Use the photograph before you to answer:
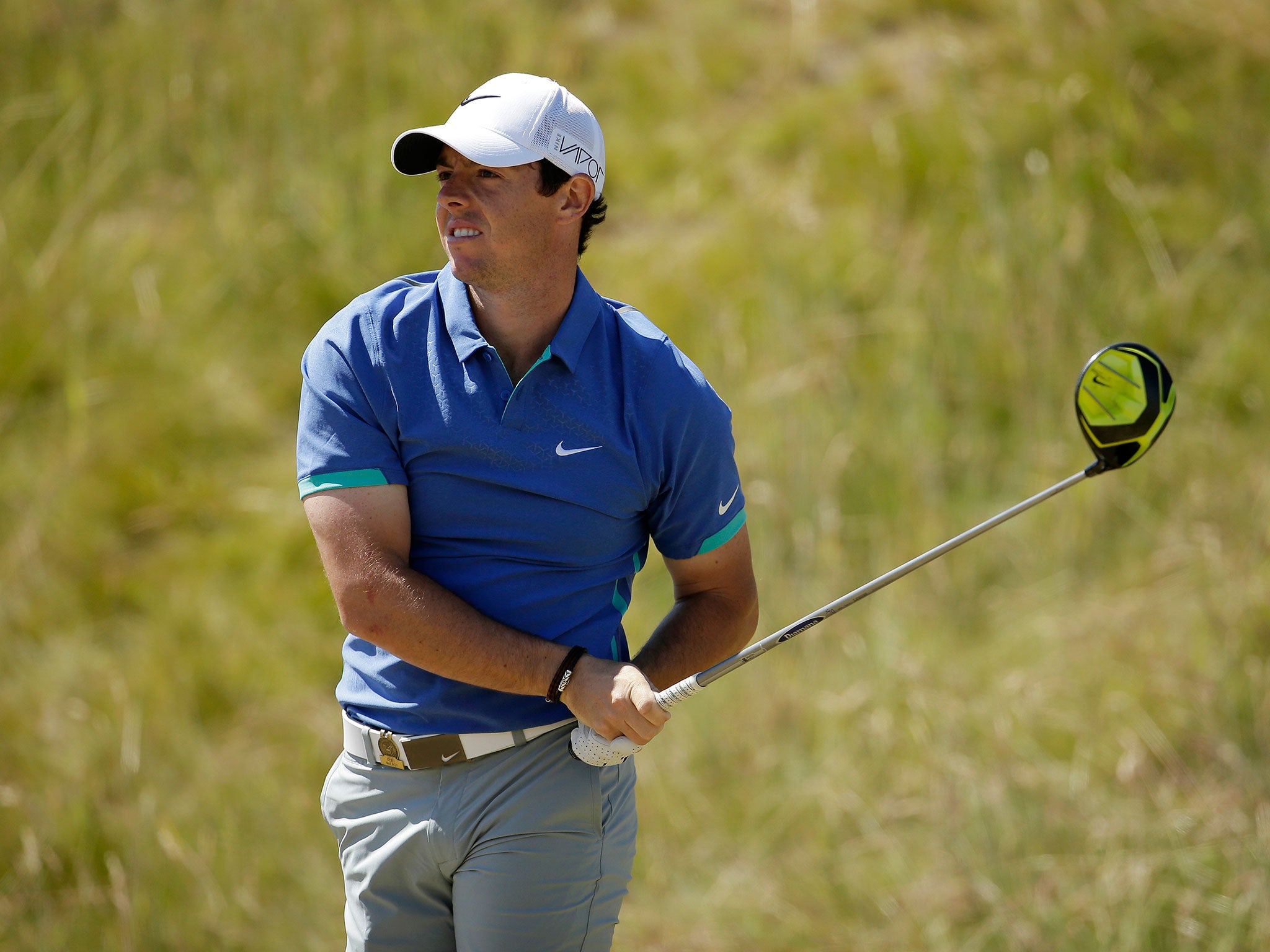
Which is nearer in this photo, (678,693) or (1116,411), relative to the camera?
(678,693)

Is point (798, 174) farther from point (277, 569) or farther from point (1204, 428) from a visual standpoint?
point (277, 569)

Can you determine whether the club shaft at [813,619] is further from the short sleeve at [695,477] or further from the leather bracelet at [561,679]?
the short sleeve at [695,477]

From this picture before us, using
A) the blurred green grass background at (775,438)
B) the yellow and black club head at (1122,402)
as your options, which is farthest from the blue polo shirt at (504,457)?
the blurred green grass background at (775,438)

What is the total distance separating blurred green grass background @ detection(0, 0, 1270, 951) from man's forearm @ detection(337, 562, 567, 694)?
228 centimetres

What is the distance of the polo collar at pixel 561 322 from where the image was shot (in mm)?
2383

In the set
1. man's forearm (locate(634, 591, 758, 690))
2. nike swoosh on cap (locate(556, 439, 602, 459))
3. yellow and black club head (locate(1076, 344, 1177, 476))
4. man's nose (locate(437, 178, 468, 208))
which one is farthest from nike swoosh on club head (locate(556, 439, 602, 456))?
yellow and black club head (locate(1076, 344, 1177, 476))

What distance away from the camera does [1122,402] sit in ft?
8.23

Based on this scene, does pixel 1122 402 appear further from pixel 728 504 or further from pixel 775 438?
pixel 775 438

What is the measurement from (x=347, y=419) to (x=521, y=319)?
1.37ft

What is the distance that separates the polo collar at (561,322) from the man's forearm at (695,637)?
1.92ft

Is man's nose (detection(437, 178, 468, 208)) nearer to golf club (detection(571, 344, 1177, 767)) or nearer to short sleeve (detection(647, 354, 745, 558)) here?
short sleeve (detection(647, 354, 745, 558))

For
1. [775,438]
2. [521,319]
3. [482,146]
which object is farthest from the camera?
[775,438]

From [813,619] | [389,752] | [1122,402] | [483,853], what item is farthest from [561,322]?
[1122,402]

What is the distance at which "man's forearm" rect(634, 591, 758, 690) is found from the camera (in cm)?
248
